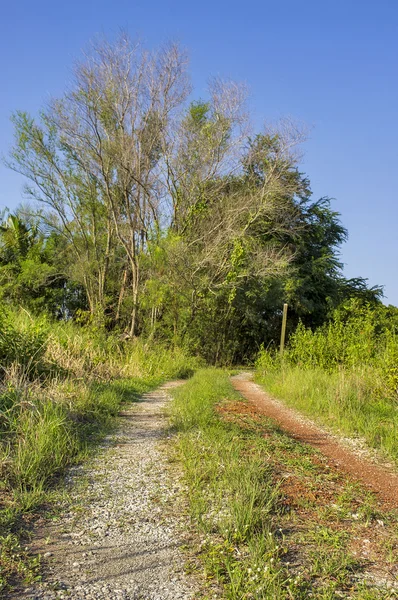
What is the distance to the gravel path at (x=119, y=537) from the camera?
2916 mm

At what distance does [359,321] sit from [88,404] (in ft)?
26.8

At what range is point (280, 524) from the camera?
12.4 ft

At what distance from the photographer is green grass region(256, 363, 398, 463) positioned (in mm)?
6965

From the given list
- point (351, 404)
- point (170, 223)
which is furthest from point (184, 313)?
point (351, 404)

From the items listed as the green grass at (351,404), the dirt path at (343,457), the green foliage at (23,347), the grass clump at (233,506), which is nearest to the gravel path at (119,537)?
the grass clump at (233,506)

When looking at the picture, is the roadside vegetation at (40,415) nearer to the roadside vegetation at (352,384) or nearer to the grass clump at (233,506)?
the grass clump at (233,506)

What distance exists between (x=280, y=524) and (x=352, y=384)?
239 inches

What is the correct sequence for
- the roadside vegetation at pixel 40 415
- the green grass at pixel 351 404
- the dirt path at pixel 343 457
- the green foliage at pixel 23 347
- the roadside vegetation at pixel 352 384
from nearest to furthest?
the roadside vegetation at pixel 40 415 < the dirt path at pixel 343 457 < the green grass at pixel 351 404 < the roadside vegetation at pixel 352 384 < the green foliage at pixel 23 347

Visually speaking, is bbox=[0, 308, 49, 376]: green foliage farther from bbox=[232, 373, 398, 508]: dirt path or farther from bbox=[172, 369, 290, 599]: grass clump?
bbox=[232, 373, 398, 508]: dirt path

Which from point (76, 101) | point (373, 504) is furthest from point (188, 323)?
point (373, 504)

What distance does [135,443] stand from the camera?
6.23m

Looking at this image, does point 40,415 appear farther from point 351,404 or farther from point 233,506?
point 351,404

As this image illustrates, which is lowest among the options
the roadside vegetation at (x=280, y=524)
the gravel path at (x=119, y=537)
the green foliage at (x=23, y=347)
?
the gravel path at (x=119, y=537)

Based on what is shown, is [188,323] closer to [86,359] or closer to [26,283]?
[26,283]
